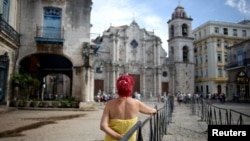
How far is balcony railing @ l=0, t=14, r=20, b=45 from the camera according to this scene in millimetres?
12664

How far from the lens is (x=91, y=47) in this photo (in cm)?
1692

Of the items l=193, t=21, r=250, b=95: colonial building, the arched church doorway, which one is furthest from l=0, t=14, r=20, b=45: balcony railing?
l=193, t=21, r=250, b=95: colonial building

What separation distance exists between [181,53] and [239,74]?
13.4 meters

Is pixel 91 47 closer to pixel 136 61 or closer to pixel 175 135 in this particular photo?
pixel 175 135

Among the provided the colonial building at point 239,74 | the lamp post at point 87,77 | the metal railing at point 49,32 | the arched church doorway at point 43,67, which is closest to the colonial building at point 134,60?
the colonial building at point 239,74

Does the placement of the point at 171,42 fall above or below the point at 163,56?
above

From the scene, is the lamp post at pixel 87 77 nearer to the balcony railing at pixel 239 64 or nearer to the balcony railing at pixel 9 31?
the balcony railing at pixel 9 31

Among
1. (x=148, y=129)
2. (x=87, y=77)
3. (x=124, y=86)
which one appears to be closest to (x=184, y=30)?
(x=87, y=77)

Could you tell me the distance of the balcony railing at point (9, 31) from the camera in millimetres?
12664

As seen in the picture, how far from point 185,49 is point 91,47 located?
A: 106ft

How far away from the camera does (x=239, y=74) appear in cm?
3278

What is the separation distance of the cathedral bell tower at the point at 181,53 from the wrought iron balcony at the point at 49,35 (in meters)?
30.3

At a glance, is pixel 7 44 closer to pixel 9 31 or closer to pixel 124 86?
pixel 9 31

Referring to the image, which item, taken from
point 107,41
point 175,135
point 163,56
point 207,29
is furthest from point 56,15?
point 207,29
